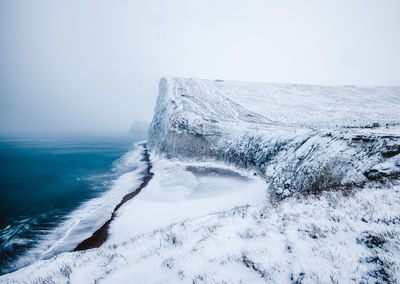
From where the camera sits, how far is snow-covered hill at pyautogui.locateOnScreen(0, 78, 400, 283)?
13.8 ft

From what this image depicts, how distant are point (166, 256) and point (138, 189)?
647 inches

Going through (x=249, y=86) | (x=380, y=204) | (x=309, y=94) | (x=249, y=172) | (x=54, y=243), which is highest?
(x=249, y=86)

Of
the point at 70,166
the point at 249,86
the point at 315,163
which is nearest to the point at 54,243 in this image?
the point at 315,163

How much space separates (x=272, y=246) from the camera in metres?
5.07

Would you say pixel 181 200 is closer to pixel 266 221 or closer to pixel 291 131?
pixel 266 221

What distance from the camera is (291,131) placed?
1903 centimetres

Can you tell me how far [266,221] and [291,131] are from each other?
596 inches

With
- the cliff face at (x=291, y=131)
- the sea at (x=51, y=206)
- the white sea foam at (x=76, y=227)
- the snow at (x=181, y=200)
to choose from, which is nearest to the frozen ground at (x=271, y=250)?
the cliff face at (x=291, y=131)

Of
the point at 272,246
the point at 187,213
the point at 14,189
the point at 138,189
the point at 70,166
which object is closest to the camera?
the point at 272,246

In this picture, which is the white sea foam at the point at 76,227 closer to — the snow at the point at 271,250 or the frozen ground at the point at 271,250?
the frozen ground at the point at 271,250

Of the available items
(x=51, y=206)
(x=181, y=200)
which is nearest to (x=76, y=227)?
(x=51, y=206)

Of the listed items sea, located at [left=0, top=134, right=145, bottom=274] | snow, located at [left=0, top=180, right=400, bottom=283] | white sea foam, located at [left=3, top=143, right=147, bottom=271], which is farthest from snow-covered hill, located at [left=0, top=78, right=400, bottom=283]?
sea, located at [left=0, top=134, right=145, bottom=274]

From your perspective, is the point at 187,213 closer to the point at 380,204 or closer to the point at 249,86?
the point at 380,204

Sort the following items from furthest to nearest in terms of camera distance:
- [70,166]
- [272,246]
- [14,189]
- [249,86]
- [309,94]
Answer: [249,86] < [309,94] < [70,166] < [14,189] < [272,246]
